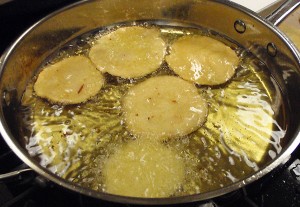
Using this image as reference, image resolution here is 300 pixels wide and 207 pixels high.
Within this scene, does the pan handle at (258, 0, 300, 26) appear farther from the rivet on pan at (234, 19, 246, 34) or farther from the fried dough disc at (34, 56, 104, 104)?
the fried dough disc at (34, 56, 104, 104)

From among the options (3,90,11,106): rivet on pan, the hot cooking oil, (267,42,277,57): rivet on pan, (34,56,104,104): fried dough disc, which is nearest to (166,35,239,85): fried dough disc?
the hot cooking oil

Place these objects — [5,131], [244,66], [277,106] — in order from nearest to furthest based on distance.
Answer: [5,131]
[277,106]
[244,66]

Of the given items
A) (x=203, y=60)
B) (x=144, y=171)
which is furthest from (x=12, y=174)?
(x=203, y=60)

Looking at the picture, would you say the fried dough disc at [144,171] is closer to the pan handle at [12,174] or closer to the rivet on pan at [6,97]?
the pan handle at [12,174]

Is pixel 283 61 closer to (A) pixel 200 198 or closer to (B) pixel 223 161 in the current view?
(B) pixel 223 161

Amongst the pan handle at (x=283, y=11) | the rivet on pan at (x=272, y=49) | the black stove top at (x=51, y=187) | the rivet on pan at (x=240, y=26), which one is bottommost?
the black stove top at (x=51, y=187)

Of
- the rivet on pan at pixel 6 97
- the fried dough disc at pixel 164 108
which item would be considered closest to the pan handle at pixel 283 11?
the fried dough disc at pixel 164 108

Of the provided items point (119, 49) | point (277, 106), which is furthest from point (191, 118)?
point (119, 49)
